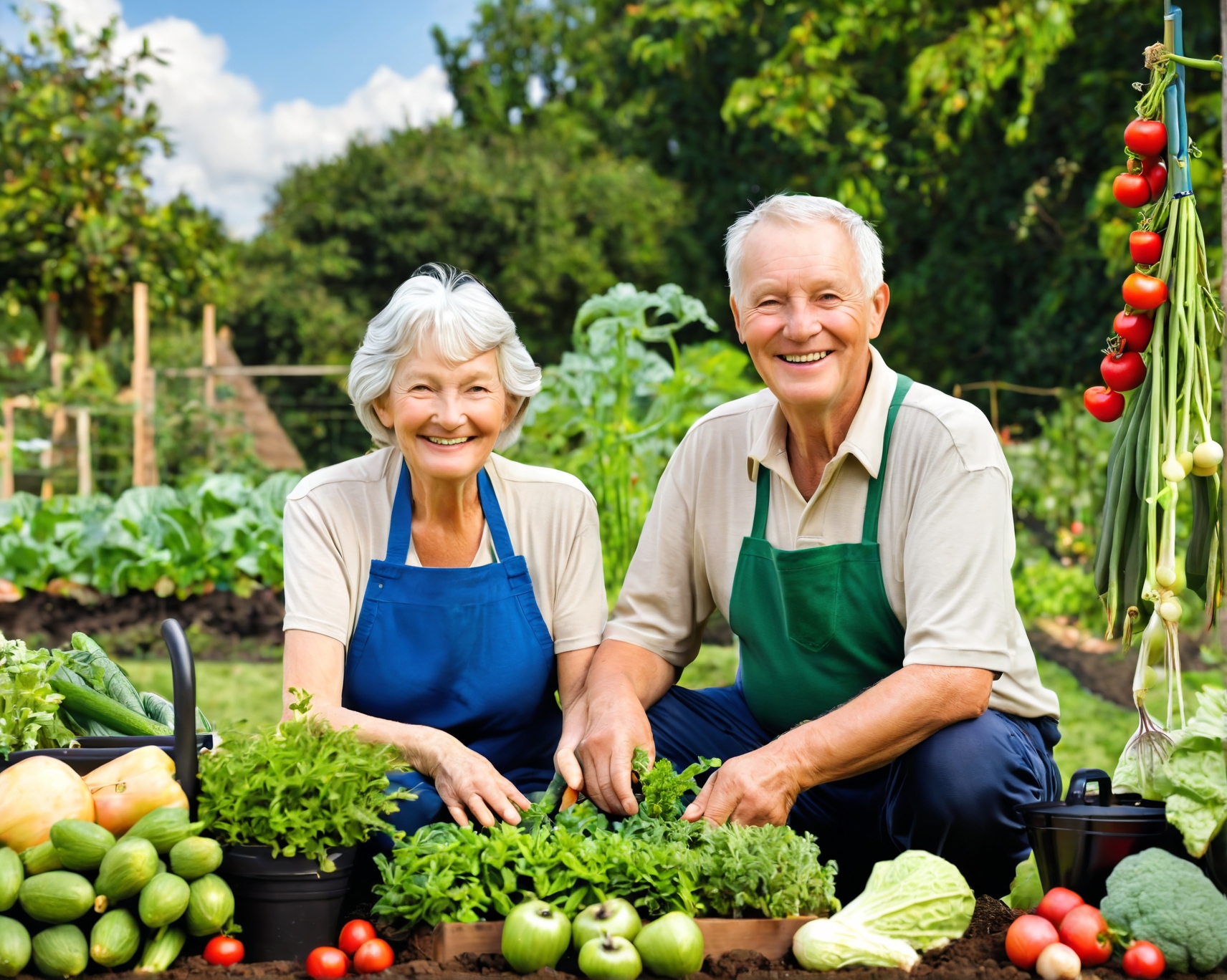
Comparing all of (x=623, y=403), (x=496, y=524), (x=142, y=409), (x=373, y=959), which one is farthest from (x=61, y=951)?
(x=142, y=409)

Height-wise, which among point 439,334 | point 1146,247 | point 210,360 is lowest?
point 439,334

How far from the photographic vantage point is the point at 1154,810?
2.18 meters

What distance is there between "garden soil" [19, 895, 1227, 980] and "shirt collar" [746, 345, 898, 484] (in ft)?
3.48

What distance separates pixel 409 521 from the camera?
9.11 ft

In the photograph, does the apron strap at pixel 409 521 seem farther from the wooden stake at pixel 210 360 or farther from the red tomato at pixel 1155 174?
the wooden stake at pixel 210 360

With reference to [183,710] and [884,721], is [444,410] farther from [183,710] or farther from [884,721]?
[884,721]

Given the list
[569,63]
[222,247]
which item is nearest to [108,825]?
[222,247]

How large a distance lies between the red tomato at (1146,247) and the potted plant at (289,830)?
1849mm

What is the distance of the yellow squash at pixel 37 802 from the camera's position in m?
2.05

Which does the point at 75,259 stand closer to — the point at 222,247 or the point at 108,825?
the point at 222,247

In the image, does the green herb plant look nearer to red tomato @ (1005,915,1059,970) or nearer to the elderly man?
the elderly man

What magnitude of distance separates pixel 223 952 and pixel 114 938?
0.18 meters

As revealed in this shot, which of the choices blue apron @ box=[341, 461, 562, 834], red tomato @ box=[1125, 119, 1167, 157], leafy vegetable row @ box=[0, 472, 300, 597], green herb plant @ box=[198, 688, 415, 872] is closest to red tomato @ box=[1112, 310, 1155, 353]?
red tomato @ box=[1125, 119, 1167, 157]

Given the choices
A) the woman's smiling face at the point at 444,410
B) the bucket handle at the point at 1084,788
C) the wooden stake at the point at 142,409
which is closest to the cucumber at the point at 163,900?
the woman's smiling face at the point at 444,410
